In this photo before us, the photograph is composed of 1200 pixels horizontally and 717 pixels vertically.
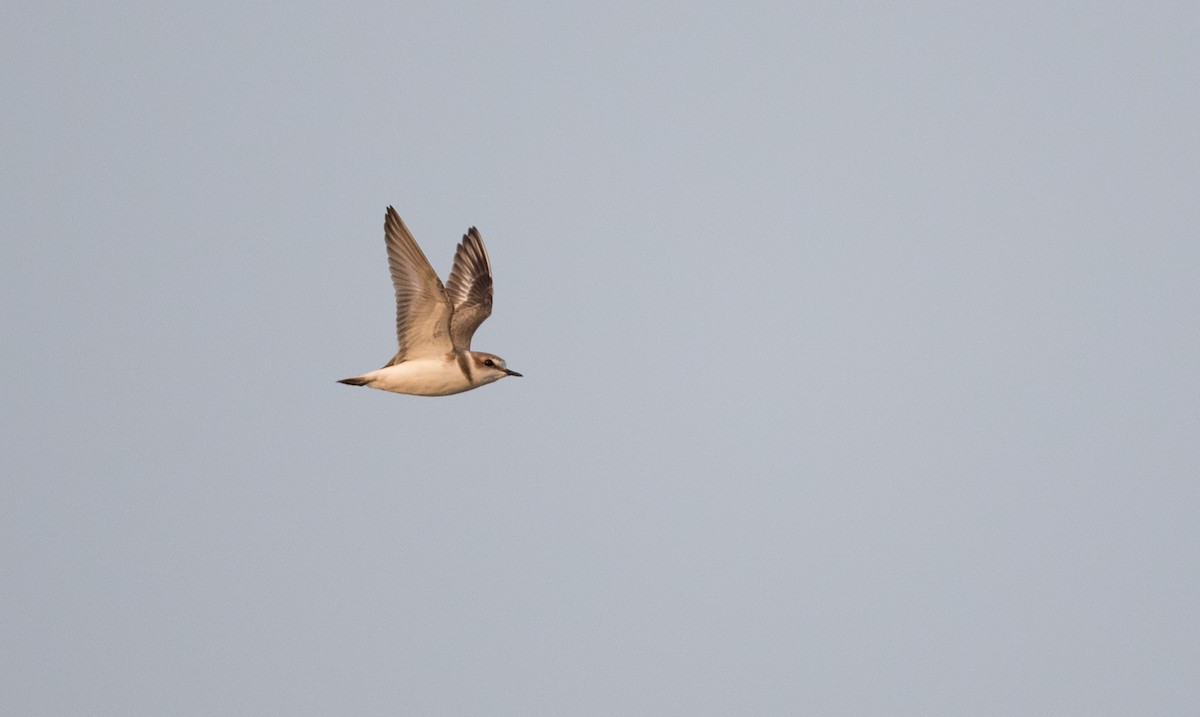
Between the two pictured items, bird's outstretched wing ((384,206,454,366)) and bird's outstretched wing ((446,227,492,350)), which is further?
bird's outstretched wing ((446,227,492,350))

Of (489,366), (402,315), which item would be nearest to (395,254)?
(402,315)

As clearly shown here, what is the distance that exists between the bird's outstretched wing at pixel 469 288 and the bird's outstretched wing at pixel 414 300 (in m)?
0.70

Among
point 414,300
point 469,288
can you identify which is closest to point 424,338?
point 414,300

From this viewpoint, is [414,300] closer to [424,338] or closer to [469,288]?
[424,338]

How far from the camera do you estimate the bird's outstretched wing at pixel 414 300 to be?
2672cm

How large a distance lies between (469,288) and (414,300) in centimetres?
276

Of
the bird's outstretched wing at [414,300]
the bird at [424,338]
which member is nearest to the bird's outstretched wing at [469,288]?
the bird at [424,338]

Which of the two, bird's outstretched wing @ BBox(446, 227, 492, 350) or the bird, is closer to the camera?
the bird

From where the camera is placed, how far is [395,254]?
27.0 meters

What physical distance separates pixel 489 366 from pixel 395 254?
3111mm

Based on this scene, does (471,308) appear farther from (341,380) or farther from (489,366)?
(341,380)

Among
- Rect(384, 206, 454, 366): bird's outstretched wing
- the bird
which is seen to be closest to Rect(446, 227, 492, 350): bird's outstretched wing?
the bird

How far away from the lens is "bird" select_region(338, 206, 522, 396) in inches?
1057

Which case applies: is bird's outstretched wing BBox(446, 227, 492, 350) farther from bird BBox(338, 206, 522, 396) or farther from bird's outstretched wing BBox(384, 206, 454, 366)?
bird's outstretched wing BBox(384, 206, 454, 366)
